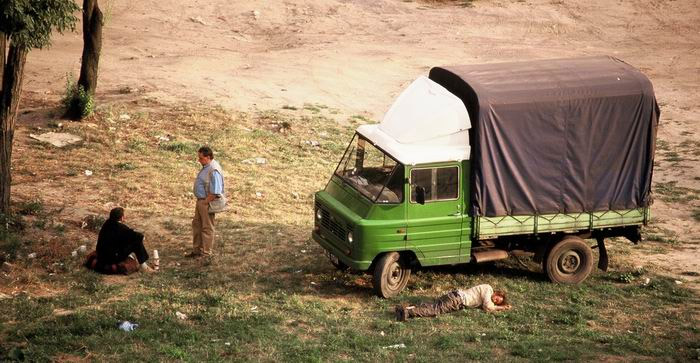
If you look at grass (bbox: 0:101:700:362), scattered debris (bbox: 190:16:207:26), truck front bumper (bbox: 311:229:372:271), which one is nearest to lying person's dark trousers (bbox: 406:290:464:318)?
grass (bbox: 0:101:700:362)

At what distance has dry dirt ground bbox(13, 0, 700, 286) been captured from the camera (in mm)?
24953

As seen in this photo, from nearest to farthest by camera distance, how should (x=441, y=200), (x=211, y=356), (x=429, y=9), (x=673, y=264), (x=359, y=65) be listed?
(x=211, y=356), (x=441, y=200), (x=673, y=264), (x=359, y=65), (x=429, y=9)

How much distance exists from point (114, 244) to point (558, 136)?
6695 mm

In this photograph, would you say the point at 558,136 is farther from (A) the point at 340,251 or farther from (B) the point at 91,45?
(B) the point at 91,45

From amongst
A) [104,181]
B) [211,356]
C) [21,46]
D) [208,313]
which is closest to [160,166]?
[104,181]

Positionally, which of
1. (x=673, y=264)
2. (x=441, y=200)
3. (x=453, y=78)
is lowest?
(x=673, y=264)

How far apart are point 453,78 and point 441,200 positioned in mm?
1963

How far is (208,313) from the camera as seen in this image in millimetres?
13141

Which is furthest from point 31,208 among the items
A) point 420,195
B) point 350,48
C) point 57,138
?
point 350,48

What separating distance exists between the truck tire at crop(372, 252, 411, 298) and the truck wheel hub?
8.02ft

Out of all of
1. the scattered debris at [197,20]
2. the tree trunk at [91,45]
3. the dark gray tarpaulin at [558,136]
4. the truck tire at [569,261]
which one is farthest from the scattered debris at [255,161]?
the scattered debris at [197,20]

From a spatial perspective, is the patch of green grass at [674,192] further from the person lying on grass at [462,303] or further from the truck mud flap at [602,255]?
the person lying on grass at [462,303]

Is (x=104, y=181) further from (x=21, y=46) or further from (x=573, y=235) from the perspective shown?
(x=573, y=235)

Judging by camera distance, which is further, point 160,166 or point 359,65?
point 359,65
